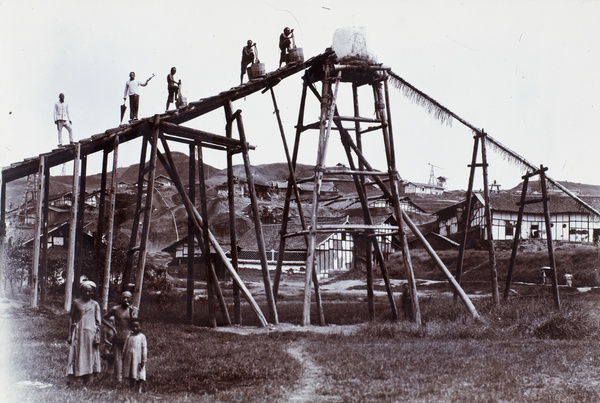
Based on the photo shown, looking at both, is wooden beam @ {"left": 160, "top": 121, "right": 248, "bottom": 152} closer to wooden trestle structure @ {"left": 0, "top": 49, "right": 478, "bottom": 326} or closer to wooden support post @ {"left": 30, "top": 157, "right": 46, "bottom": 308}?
wooden trestle structure @ {"left": 0, "top": 49, "right": 478, "bottom": 326}

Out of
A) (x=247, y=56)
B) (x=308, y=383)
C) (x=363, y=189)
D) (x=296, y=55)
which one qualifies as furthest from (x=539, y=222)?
(x=308, y=383)

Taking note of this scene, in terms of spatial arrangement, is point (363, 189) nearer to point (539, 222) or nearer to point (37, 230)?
point (37, 230)

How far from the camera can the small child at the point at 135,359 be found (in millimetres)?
7953

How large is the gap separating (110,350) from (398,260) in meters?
38.9

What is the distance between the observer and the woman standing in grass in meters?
8.15

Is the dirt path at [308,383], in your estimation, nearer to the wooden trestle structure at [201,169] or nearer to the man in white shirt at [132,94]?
the wooden trestle structure at [201,169]

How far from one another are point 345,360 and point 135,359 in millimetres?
3562

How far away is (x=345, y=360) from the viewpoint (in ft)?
32.6

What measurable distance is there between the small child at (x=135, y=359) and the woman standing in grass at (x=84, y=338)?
1.69ft

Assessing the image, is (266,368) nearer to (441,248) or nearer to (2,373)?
(2,373)

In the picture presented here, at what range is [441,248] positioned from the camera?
50062mm

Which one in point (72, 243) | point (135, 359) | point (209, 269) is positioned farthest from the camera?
point (209, 269)

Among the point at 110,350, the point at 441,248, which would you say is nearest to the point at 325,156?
the point at 110,350

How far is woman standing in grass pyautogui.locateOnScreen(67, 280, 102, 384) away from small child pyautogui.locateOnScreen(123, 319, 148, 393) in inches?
20.3
